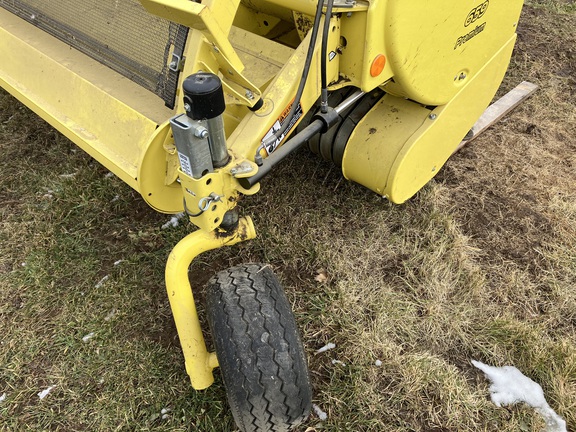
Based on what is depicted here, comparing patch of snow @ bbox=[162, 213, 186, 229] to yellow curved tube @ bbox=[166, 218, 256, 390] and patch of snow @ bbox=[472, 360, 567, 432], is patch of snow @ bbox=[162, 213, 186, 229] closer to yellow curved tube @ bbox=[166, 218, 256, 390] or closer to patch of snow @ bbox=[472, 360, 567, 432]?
yellow curved tube @ bbox=[166, 218, 256, 390]

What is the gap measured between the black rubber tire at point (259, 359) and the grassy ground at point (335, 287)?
318 millimetres

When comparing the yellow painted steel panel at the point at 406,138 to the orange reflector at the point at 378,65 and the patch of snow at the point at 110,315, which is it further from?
the patch of snow at the point at 110,315

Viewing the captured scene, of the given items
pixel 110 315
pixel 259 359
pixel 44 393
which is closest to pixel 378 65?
pixel 259 359

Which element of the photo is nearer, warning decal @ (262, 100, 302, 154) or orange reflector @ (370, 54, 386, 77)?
warning decal @ (262, 100, 302, 154)

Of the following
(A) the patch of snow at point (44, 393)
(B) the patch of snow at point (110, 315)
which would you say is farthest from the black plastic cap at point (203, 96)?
(A) the patch of snow at point (44, 393)

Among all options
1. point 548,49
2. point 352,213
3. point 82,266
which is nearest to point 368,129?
point 352,213

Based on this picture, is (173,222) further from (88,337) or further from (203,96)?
(203,96)

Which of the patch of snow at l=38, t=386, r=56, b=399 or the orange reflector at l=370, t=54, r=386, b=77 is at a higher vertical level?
the orange reflector at l=370, t=54, r=386, b=77

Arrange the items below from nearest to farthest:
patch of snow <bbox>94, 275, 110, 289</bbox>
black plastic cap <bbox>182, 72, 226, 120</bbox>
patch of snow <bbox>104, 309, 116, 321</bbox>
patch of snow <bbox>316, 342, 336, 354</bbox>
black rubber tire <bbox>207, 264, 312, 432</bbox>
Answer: black plastic cap <bbox>182, 72, 226, 120</bbox> < black rubber tire <bbox>207, 264, 312, 432</bbox> < patch of snow <bbox>316, 342, 336, 354</bbox> < patch of snow <bbox>104, 309, 116, 321</bbox> < patch of snow <bbox>94, 275, 110, 289</bbox>

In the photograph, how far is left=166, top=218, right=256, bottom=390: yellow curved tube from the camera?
1.74m

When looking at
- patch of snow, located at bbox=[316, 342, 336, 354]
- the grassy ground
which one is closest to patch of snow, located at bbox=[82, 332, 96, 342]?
the grassy ground

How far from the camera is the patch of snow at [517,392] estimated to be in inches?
76.4

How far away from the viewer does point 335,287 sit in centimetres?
240

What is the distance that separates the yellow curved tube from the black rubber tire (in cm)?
9
